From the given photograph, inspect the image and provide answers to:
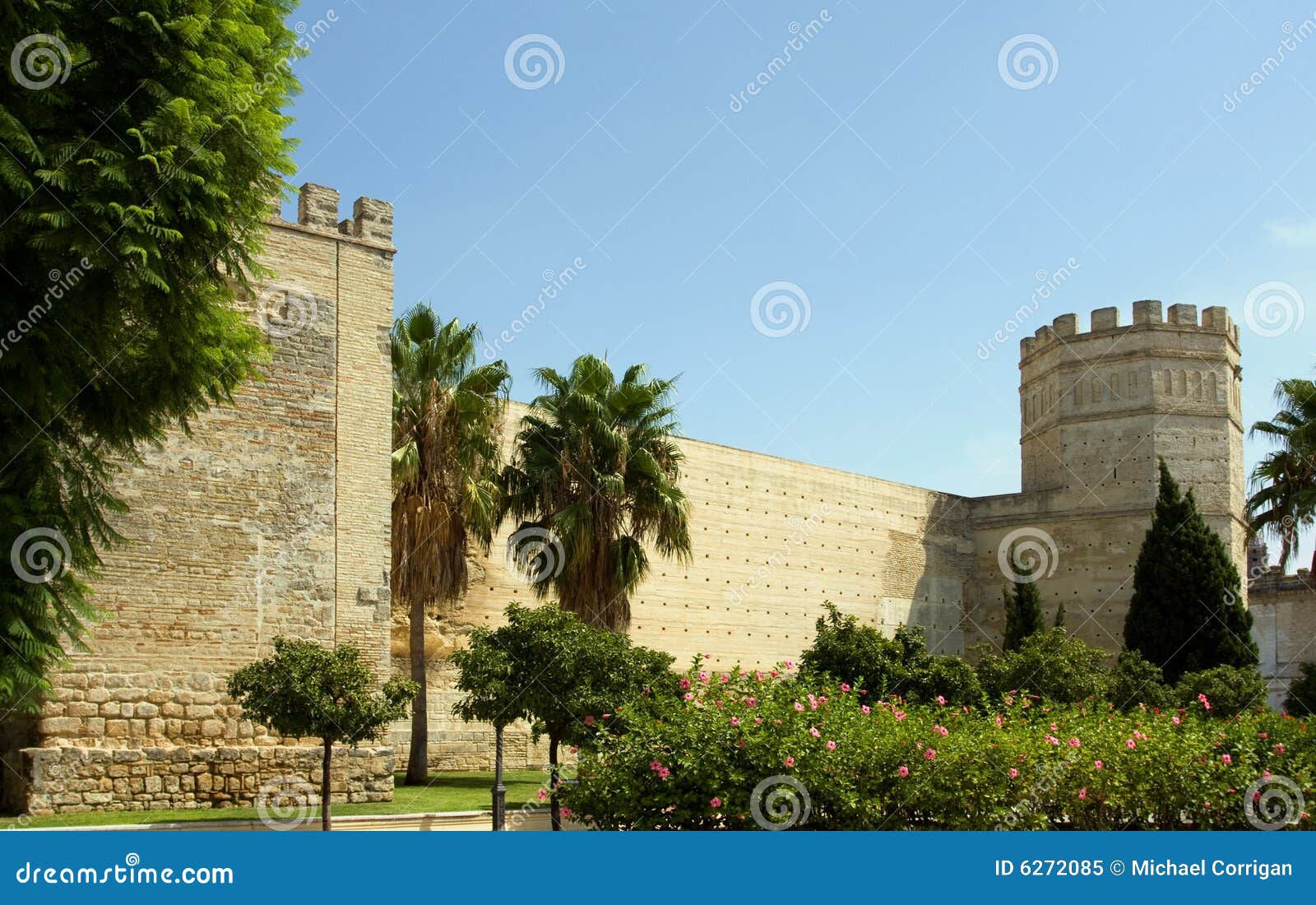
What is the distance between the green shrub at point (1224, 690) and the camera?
2056 cm

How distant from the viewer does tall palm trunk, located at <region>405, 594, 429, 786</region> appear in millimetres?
18438

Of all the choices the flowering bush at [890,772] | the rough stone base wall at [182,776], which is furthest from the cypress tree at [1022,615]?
the flowering bush at [890,772]

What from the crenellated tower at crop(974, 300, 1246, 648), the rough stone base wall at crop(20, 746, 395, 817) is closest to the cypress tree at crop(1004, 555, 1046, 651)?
A: the crenellated tower at crop(974, 300, 1246, 648)

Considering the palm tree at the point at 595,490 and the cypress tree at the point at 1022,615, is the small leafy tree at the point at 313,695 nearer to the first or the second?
the palm tree at the point at 595,490

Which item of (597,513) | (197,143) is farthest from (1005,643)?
(197,143)

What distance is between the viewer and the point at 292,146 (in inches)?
410

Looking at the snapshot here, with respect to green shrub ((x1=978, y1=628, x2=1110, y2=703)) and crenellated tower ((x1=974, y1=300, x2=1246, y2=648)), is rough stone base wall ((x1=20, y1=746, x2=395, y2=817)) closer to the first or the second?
green shrub ((x1=978, y1=628, x2=1110, y2=703))

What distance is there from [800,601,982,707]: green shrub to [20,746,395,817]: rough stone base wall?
5732 millimetres

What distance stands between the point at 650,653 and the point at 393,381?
615 centimetres

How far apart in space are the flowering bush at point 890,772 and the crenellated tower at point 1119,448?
2150 cm

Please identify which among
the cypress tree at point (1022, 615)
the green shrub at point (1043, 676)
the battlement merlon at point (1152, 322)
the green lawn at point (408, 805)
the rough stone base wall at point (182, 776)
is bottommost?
the green lawn at point (408, 805)

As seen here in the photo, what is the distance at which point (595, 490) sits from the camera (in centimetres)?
1945

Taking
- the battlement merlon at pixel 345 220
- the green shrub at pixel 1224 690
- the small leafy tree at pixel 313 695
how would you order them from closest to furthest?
the small leafy tree at pixel 313 695 < the battlement merlon at pixel 345 220 < the green shrub at pixel 1224 690

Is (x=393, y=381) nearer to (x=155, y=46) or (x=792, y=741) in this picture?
(x=155, y=46)
